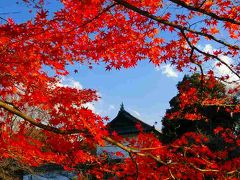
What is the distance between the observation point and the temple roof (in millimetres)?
31297

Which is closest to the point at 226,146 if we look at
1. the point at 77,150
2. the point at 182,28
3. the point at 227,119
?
the point at 227,119

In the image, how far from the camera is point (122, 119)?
32250 mm

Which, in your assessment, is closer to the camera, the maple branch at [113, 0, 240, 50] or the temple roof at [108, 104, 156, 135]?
the maple branch at [113, 0, 240, 50]

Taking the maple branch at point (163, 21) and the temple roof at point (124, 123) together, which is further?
the temple roof at point (124, 123)

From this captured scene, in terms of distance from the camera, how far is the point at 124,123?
3212 centimetres

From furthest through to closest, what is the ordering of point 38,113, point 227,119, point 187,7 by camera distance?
point 38,113 → point 227,119 → point 187,7

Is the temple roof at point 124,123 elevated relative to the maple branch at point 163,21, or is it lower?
elevated

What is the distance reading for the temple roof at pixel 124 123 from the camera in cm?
3130

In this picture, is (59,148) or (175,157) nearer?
(175,157)

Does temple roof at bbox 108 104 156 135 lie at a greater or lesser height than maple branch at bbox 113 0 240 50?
greater

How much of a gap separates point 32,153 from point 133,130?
14773 millimetres

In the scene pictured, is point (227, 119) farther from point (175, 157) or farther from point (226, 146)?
point (175, 157)

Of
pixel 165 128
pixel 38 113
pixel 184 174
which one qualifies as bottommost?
pixel 184 174

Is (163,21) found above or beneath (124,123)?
beneath
